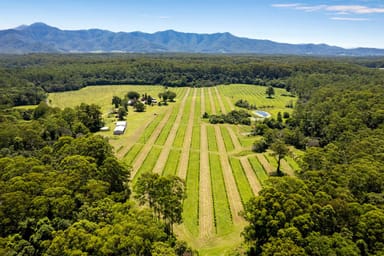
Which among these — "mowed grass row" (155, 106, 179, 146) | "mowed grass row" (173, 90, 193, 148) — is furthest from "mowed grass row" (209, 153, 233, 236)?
"mowed grass row" (155, 106, 179, 146)

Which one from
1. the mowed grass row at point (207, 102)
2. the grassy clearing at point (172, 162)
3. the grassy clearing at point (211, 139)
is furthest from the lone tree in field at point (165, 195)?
the mowed grass row at point (207, 102)

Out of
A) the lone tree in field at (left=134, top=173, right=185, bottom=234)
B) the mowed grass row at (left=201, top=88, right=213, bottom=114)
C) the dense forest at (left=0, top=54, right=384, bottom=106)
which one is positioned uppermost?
the dense forest at (left=0, top=54, right=384, bottom=106)

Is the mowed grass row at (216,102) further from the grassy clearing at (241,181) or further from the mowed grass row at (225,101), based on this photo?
the grassy clearing at (241,181)

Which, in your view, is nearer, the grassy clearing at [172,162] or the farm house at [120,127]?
the grassy clearing at [172,162]

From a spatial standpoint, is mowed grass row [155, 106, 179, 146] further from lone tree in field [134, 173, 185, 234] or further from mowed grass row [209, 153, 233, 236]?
lone tree in field [134, 173, 185, 234]

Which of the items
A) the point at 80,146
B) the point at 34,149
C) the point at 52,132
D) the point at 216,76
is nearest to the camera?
the point at 80,146

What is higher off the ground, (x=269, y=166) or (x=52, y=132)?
(x=52, y=132)

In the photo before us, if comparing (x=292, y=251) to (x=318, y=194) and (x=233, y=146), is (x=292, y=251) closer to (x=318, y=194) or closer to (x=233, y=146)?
(x=318, y=194)

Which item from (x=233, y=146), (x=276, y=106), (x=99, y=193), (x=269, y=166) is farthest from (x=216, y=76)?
(x=99, y=193)
